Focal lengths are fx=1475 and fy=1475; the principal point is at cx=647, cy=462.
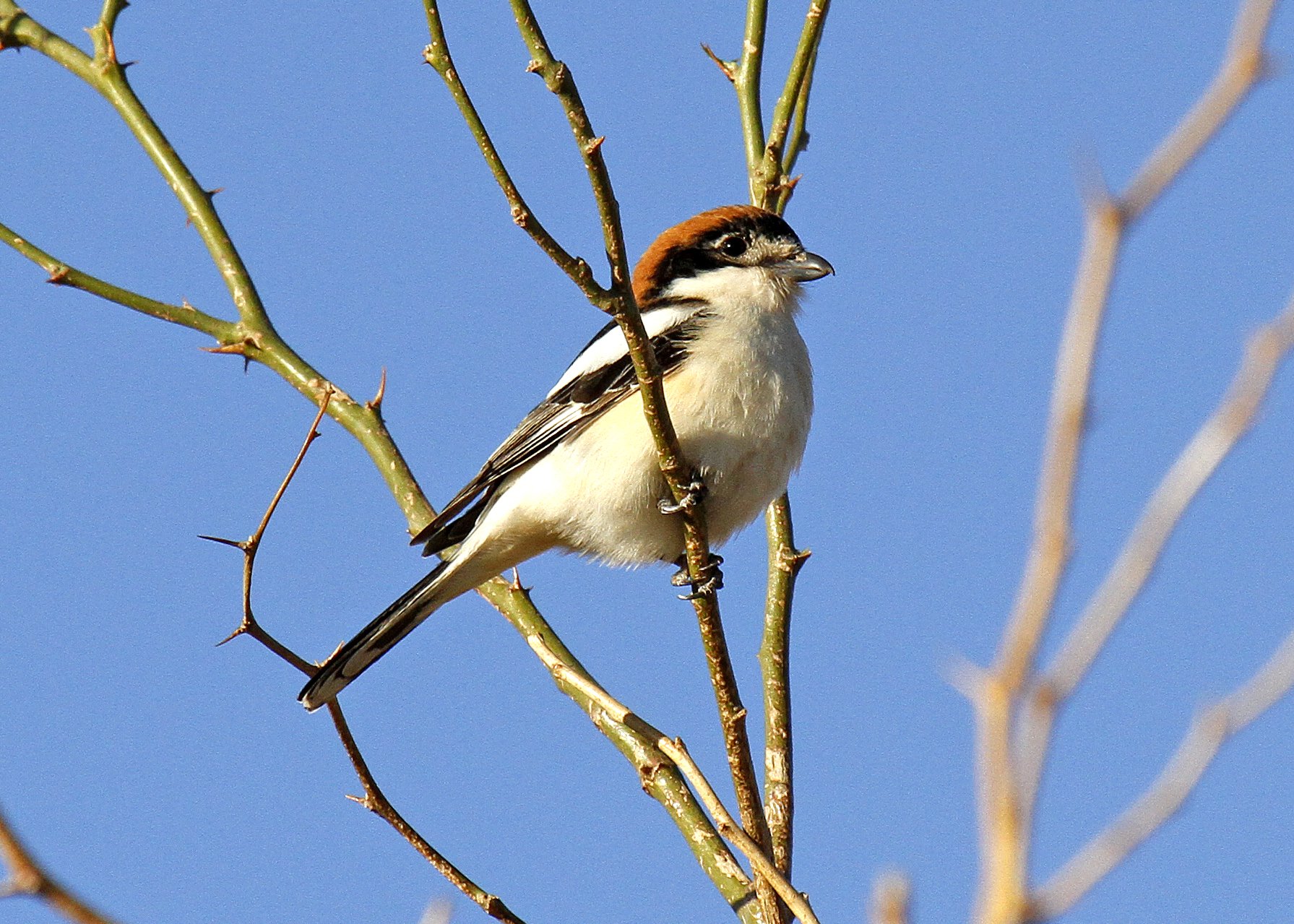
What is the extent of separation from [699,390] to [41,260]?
1852 millimetres

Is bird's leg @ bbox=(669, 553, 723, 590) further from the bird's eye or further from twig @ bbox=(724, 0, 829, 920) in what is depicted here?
the bird's eye

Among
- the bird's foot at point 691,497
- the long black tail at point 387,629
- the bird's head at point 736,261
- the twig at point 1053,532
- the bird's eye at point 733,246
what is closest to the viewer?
the twig at point 1053,532

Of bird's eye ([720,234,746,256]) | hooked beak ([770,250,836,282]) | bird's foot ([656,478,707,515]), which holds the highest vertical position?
bird's eye ([720,234,746,256])

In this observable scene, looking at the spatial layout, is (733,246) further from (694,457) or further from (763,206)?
(694,457)

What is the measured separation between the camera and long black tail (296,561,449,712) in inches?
176

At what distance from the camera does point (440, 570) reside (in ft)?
15.1

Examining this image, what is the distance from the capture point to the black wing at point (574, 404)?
14.8 ft

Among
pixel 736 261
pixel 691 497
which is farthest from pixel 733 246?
pixel 691 497

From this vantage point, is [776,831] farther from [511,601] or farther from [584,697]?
[511,601]

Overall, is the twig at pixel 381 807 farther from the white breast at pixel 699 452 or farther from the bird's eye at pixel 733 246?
→ the bird's eye at pixel 733 246

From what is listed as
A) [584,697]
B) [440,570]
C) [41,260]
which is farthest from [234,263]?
[584,697]

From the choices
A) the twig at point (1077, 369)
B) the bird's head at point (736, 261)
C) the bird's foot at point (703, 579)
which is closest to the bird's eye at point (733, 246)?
the bird's head at point (736, 261)

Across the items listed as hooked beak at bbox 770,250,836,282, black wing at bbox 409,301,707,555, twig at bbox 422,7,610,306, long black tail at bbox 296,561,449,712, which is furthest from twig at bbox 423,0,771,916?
hooked beak at bbox 770,250,836,282

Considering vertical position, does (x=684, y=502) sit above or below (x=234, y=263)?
below
